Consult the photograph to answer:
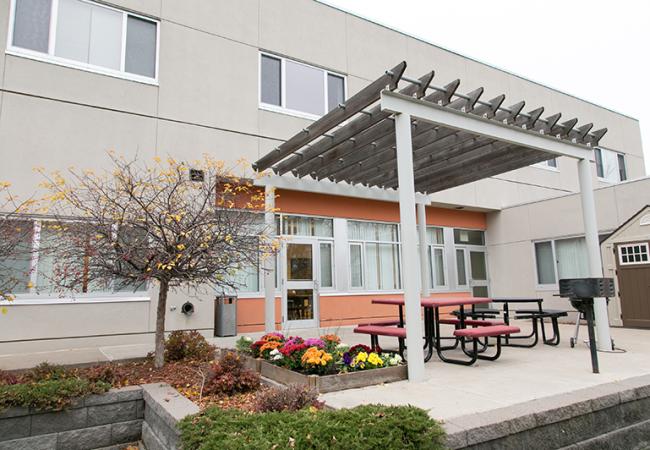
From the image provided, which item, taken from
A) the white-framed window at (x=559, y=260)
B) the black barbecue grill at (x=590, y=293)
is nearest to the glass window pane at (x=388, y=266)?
the white-framed window at (x=559, y=260)

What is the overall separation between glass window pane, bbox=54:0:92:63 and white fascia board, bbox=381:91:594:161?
21.3ft

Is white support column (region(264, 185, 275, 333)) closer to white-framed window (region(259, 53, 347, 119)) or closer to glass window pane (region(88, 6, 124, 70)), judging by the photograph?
white-framed window (region(259, 53, 347, 119))

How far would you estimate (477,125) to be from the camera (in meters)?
5.93

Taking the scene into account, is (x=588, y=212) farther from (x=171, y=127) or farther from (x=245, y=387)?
(x=171, y=127)

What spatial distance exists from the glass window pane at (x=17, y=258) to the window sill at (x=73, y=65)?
3090mm

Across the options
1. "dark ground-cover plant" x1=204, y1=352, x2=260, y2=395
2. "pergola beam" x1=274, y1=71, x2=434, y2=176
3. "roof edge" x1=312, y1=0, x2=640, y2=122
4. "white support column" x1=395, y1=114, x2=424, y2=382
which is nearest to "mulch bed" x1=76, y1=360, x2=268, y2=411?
"dark ground-cover plant" x1=204, y1=352, x2=260, y2=395

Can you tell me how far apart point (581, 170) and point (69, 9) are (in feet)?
32.2

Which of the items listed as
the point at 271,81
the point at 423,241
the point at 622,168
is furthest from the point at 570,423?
the point at 622,168

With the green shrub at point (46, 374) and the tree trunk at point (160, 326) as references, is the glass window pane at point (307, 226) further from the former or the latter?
the green shrub at point (46, 374)

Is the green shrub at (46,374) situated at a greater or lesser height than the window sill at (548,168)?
lesser

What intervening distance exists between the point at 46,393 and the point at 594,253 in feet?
24.6

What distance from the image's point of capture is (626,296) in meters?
9.95

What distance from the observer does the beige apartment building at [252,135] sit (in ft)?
25.0

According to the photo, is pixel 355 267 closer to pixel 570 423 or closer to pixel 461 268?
pixel 461 268
